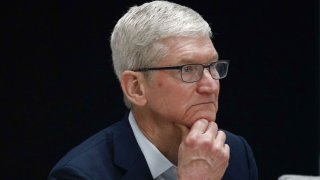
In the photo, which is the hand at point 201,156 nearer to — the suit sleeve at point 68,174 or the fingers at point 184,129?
the fingers at point 184,129

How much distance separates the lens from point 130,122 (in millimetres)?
2955

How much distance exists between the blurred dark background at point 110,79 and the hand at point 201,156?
205cm

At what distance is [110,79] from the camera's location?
4.73 m

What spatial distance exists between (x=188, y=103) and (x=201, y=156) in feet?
0.60

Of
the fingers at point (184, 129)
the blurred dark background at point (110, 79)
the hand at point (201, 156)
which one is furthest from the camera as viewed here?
the blurred dark background at point (110, 79)

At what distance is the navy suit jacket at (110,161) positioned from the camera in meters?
2.77

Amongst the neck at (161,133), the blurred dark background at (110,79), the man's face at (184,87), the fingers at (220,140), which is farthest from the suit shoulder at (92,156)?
the blurred dark background at (110,79)

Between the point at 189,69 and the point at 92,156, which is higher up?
the point at 189,69

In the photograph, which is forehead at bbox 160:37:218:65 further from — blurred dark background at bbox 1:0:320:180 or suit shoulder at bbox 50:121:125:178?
blurred dark background at bbox 1:0:320:180

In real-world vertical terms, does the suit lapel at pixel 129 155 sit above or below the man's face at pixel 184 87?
below

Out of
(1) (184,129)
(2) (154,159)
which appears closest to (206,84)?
(1) (184,129)

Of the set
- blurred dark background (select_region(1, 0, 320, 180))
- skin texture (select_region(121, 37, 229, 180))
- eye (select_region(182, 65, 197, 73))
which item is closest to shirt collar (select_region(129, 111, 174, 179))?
skin texture (select_region(121, 37, 229, 180))

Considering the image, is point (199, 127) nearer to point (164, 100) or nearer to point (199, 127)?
point (199, 127)

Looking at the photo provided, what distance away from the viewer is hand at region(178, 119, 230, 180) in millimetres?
2684
